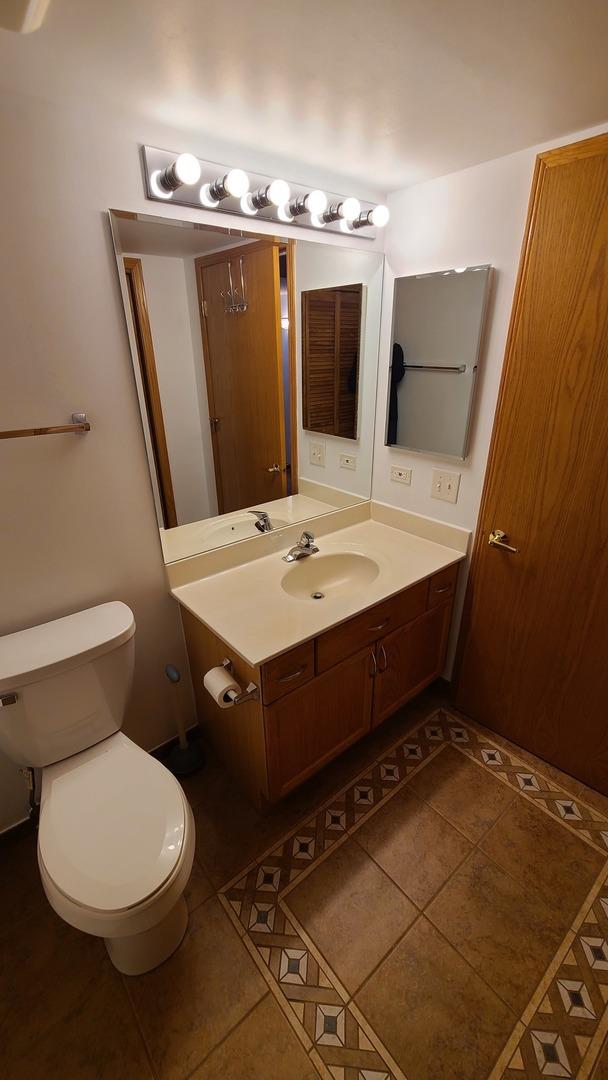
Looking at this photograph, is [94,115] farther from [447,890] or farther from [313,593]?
[447,890]

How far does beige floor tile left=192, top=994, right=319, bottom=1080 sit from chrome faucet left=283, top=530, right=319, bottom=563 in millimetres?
1292

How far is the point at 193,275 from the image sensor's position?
4.54 feet

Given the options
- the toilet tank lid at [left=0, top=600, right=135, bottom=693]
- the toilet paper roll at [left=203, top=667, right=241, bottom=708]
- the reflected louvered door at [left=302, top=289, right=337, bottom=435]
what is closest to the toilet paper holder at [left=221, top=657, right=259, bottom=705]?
the toilet paper roll at [left=203, top=667, right=241, bottom=708]

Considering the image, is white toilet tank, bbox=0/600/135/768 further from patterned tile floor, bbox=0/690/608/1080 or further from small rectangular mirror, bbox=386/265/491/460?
small rectangular mirror, bbox=386/265/491/460

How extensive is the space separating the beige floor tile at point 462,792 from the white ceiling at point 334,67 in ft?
6.86

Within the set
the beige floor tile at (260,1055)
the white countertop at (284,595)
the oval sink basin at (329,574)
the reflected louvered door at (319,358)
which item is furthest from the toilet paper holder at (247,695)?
the reflected louvered door at (319,358)

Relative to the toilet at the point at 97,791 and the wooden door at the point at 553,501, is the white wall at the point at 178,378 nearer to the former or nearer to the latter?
the toilet at the point at 97,791

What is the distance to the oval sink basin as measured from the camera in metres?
1.76

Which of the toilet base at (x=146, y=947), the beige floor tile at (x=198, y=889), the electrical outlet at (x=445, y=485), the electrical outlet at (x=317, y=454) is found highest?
the electrical outlet at (x=317, y=454)

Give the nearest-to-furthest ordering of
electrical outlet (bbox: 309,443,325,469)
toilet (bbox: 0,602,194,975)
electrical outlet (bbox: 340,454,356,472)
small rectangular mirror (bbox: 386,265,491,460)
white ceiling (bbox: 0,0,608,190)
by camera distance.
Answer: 1. white ceiling (bbox: 0,0,608,190)
2. toilet (bbox: 0,602,194,975)
3. small rectangular mirror (bbox: 386,265,491,460)
4. electrical outlet (bbox: 309,443,325,469)
5. electrical outlet (bbox: 340,454,356,472)

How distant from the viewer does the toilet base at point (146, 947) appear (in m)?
1.17

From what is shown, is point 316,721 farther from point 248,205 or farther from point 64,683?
point 248,205

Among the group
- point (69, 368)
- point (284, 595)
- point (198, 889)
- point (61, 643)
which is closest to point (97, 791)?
point (61, 643)

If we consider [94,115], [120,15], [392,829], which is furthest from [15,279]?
[392,829]
